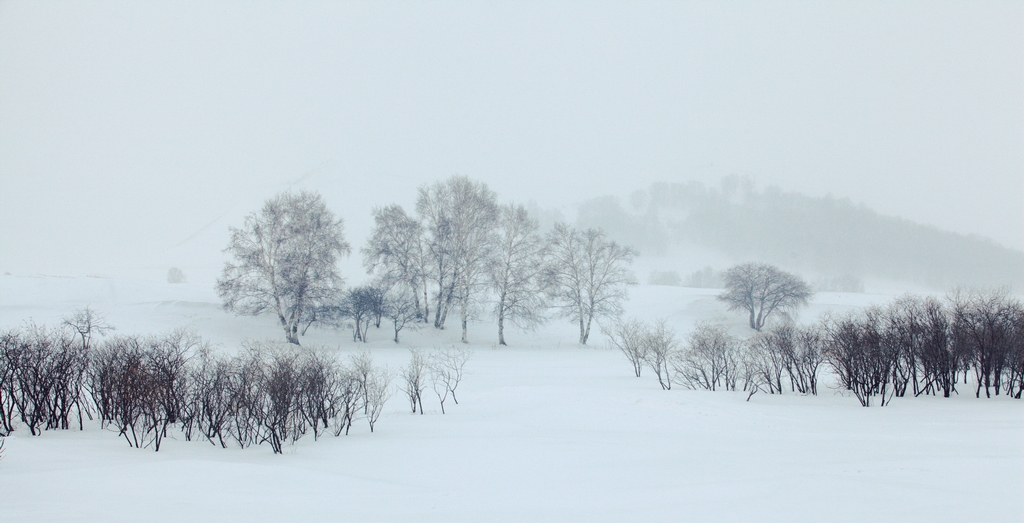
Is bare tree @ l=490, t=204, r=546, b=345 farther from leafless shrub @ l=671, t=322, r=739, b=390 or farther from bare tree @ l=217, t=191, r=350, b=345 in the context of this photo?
leafless shrub @ l=671, t=322, r=739, b=390

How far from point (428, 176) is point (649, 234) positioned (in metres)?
85.2

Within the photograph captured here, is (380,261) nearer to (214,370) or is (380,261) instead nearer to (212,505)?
(214,370)

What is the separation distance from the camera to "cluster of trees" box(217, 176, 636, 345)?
28266 mm

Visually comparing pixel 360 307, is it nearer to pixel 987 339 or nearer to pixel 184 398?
pixel 184 398

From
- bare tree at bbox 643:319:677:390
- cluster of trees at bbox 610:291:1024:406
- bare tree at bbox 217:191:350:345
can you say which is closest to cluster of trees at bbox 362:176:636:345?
bare tree at bbox 217:191:350:345

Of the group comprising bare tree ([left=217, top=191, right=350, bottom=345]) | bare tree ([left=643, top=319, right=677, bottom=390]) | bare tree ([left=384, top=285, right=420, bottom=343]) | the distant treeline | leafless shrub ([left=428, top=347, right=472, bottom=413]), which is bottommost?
leafless shrub ([left=428, top=347, right=472, bottom=413])

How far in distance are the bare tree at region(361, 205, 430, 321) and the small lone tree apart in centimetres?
2547

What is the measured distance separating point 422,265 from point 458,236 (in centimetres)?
313

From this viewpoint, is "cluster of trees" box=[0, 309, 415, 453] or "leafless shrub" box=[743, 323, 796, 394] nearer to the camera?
"cluster of trees" box=[0, 309, 415, 453]

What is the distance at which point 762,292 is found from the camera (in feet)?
133

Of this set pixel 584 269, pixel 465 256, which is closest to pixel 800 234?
pixel 584 269

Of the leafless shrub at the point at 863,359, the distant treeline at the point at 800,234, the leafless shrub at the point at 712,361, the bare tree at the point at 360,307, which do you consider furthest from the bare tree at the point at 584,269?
the distant treeline at the point at 800,234

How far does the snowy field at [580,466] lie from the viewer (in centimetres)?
588

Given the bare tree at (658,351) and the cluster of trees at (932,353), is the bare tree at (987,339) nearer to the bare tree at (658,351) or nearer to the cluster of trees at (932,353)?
the cluster of trees at (932,353)
